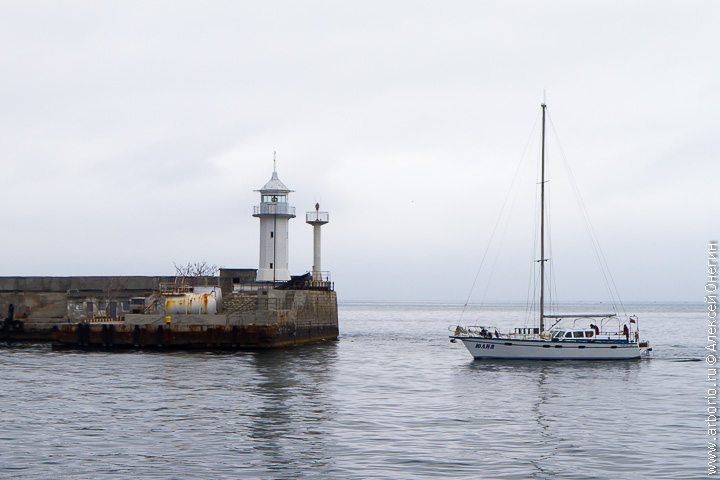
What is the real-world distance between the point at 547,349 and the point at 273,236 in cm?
2794

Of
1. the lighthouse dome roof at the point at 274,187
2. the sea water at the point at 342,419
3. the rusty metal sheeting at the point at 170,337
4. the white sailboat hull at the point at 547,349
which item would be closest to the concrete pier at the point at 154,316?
the rusty metal sheeting at the point at 170,337

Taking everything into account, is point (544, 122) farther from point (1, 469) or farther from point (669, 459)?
point (1, 469)

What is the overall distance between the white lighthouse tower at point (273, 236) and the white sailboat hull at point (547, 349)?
23.5 meters

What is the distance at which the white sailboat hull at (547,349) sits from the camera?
4978 cm

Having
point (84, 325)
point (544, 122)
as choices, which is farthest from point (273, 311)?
point (544, 122)

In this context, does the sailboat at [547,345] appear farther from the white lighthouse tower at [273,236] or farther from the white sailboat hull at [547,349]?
the white lighthouse tower at [273,236]

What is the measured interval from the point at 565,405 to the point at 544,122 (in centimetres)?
2405

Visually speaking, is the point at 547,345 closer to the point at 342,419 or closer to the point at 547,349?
the point at 547,349

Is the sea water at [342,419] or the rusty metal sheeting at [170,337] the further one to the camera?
the rusty metal sheeting at [170,337]

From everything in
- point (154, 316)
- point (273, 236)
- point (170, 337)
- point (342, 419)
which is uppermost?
point (273, 236)

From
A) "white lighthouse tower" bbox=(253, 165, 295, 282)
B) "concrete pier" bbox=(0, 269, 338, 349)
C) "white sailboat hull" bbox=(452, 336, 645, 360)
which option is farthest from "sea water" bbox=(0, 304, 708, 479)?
"white lighthouse tower" bbox=(253, 165, 295, 282)

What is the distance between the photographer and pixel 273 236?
70.9 meters

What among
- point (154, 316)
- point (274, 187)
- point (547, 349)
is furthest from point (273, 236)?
point (547, 349)

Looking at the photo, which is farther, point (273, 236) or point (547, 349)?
point (273, 236)
